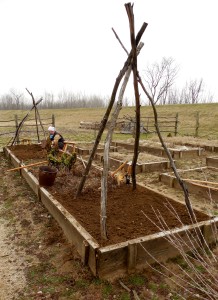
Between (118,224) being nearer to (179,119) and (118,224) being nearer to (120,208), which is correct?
(120,208)

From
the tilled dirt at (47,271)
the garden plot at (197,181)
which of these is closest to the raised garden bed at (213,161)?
the garden plot at (197,181)

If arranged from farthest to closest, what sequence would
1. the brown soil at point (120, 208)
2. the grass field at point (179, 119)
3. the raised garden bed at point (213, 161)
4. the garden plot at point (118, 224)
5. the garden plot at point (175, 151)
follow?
the grass field at point (179, 119), the garden plot at point (175, 151), the raised garden bed at point (213, 161), the brown soil at point (120, 208), the garden plot at point (118, 224)

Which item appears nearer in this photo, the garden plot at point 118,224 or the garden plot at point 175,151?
the garden plot at point 118,224

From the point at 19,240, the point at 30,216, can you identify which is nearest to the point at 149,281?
the point at 19,240

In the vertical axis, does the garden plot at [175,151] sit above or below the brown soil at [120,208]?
below

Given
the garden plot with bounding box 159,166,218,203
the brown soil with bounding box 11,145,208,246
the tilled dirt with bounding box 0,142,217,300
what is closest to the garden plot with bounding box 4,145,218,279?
the brown soil with bounding box 11,145,208,246

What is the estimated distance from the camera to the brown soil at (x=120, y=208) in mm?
3244

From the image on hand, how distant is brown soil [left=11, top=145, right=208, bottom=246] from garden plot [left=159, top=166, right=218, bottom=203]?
2.97ft

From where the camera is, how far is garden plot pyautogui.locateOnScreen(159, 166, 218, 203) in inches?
192

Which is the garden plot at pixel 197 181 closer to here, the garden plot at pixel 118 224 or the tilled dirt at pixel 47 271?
the garden plot at pixel 118 224

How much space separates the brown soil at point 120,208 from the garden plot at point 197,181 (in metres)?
0.91

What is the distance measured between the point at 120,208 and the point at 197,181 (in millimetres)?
1443

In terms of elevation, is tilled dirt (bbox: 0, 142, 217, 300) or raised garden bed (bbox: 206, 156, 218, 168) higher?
raised garden bed (bbox: 206, 156, 218, 168)

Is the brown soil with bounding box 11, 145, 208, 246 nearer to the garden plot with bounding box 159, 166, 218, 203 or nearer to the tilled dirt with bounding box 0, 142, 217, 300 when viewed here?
the tilled dirt with bounding box 0, 142, 217, 300
